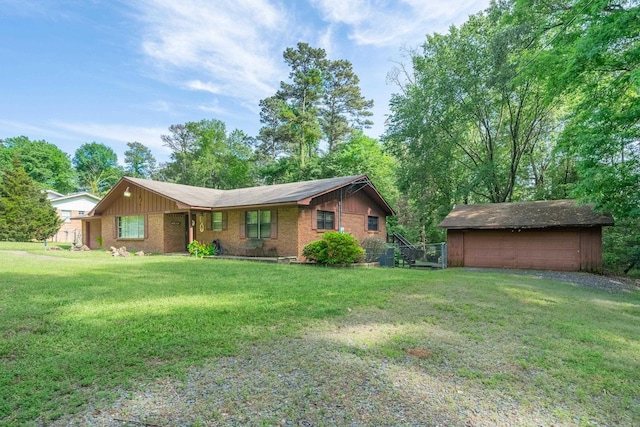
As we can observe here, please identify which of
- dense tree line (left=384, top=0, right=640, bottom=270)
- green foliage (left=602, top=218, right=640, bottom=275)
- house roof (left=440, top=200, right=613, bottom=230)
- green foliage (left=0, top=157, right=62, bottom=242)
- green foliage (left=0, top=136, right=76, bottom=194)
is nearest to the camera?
dense tree line (left=384, top=0, right=640, bottom=270)

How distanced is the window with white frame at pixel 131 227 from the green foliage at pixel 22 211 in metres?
13.1

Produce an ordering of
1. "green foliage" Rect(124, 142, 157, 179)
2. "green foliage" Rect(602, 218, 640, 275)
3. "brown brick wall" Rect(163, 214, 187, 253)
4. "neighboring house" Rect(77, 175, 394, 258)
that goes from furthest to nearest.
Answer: "green foliage" Rect(124, 142, 157, 179), "brown brick wall" Rect(163, 214, 187, 253), "green foliage" Rect(602, 218, 640, 275), "neighboring house" Rect(77, 175, 394, 258)

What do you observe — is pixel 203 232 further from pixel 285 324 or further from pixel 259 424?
pixel 259 424

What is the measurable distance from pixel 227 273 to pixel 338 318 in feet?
18.8

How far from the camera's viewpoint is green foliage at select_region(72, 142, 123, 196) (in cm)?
5700

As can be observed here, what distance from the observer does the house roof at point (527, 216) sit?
13973 mm

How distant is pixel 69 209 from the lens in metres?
34.8

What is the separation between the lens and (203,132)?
A: 130 feet

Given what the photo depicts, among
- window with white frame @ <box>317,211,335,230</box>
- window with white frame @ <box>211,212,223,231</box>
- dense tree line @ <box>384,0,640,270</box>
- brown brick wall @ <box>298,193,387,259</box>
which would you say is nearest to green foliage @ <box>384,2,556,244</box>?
dense tree line @ <box>384,0,640,270</box>

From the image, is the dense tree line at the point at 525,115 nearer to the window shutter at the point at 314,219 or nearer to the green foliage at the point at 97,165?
the window shutter at the point at 314,219

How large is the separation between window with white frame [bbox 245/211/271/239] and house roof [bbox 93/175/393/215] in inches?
27.2

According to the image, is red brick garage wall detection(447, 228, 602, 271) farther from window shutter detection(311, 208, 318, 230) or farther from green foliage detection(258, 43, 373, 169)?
green foliage detection(258, 43, 373, 169)

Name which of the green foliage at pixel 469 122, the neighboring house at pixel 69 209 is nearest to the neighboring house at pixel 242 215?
the green foliage at pixel 469 122

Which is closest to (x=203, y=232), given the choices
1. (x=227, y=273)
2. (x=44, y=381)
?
(x=227, y=273)
